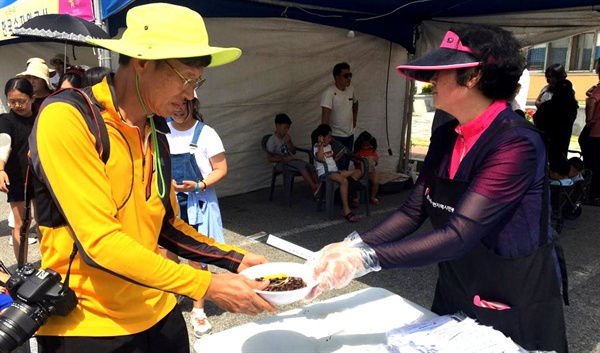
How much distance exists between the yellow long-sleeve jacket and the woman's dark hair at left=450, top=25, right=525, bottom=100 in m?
1.07

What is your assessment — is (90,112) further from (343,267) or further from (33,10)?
(33,10)

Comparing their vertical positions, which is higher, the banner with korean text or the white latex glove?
the banner with korean text

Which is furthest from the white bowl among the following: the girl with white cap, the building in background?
the building in background

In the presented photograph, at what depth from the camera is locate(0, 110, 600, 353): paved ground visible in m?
3.39

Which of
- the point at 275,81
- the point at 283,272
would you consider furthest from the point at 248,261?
the point at 275,81

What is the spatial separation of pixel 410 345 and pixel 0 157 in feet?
12.3

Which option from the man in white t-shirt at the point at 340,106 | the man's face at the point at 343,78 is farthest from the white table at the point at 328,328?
the man's face at the point at 343,78

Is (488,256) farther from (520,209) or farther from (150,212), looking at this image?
(150,212)

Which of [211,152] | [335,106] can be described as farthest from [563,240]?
[211,152]

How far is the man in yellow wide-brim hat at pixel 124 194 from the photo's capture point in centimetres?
119

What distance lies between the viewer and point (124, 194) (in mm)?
1330

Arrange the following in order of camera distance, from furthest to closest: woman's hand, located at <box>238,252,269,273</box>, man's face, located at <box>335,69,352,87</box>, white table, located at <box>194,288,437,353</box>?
man's face, located at <box>335,69,352,87</box> < woman's hand, located at <box>238,252,269,273</box> < white table, located at <box>194,288,437,353</box>

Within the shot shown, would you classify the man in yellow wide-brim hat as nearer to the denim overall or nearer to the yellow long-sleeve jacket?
the yellow long-sleeve jacket

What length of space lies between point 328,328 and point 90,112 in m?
1.08
